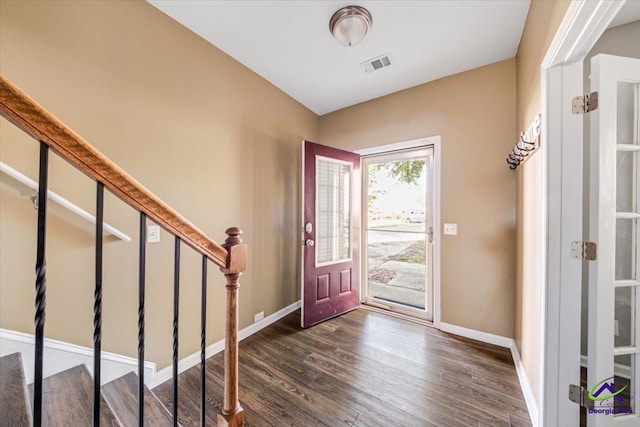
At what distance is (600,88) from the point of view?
114cm

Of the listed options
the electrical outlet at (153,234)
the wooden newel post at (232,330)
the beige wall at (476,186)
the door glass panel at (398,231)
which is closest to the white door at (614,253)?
the beige wall at (476,186)

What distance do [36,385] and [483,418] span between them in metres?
2.07

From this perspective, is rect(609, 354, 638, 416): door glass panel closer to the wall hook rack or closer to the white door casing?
the white door casing

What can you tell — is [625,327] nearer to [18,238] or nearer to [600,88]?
[600,88]

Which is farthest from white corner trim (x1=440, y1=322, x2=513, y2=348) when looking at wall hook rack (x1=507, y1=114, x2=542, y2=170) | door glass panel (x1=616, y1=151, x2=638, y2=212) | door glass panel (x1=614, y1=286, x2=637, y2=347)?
wall hook rack (x1=507, y1=114, x2=542, y2=170)

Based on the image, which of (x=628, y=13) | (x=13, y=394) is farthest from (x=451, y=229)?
(x=13, y=394)

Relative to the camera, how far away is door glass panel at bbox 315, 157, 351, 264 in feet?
9.01

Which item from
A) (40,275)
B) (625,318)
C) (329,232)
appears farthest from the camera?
(329,232)

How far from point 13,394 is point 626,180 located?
10.2ft

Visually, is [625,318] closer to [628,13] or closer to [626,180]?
[626,180]

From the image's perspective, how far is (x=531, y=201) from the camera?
1582 millimetres

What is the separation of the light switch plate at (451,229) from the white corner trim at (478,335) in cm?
95

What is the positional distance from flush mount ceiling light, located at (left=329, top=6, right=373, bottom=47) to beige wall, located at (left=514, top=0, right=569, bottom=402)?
1052mm
